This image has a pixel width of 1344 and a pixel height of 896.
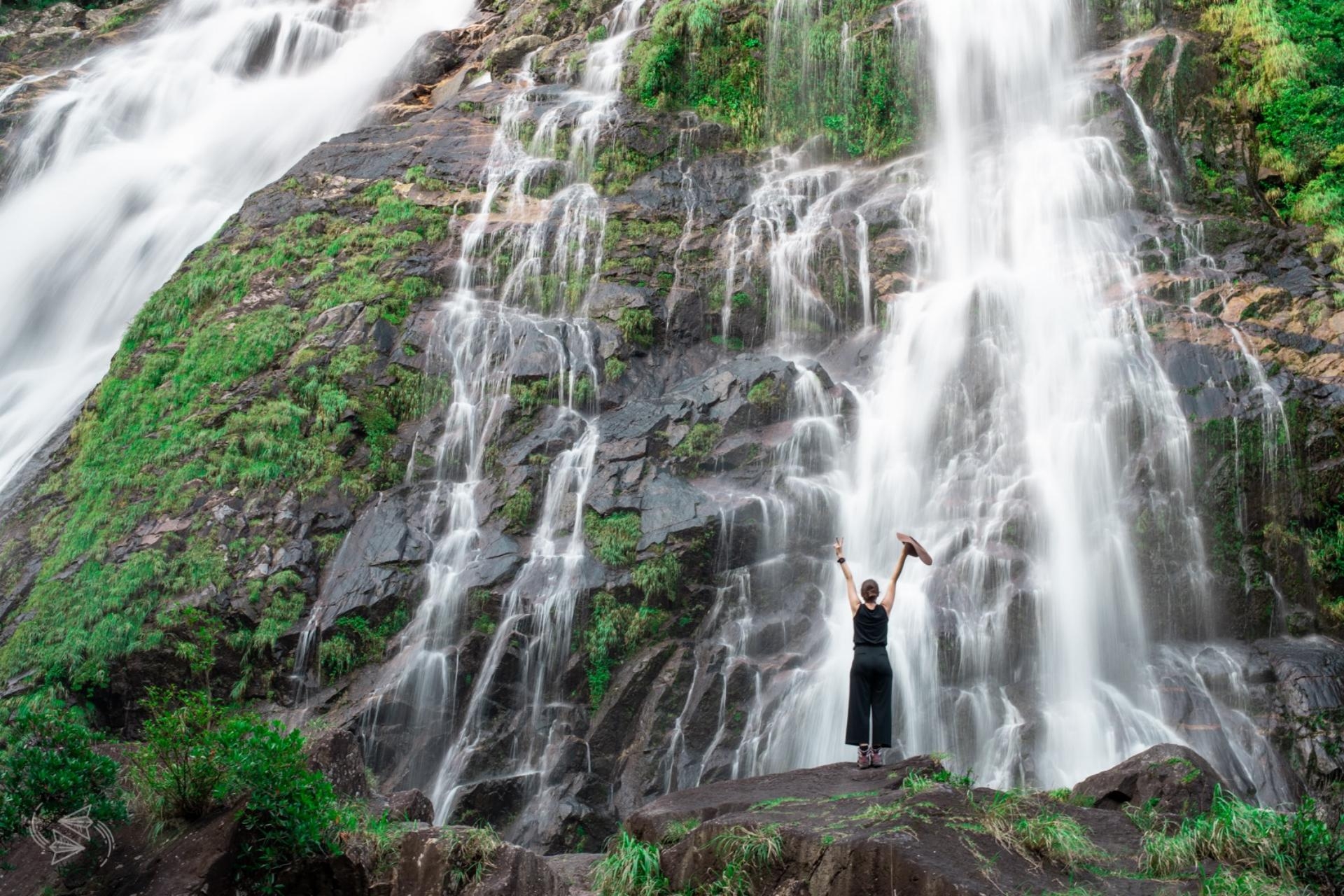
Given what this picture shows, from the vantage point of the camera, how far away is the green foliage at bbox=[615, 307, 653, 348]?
16828 millimetres

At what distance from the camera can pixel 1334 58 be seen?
18000 millimetres

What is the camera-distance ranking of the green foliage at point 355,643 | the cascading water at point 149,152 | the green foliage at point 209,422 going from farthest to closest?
the cascading water at point 149,152, the green foliage at point 209,422, the green foliage at point 355,643

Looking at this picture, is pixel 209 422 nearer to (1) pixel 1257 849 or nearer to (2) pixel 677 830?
(2) pixel 677 830

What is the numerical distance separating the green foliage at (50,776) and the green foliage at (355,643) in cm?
647

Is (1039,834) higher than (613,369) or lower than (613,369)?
lower

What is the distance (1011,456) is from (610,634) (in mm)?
6448

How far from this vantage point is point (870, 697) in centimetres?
772

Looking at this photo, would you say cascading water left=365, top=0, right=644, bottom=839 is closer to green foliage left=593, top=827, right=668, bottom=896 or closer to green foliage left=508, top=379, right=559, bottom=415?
green foliage left=508, top=379, right=559, bottom=415

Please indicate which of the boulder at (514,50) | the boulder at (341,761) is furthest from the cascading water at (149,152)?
the boulder at (341,761)

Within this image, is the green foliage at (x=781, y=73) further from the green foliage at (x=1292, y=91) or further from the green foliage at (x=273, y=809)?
the green foliage at (x=273, y=809)

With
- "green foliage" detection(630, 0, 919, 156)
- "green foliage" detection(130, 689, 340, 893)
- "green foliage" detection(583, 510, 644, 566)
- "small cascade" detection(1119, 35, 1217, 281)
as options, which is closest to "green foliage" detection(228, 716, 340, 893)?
"green foliage" detection(130, 689, 340, 893)

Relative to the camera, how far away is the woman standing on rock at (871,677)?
7645 millimetres
